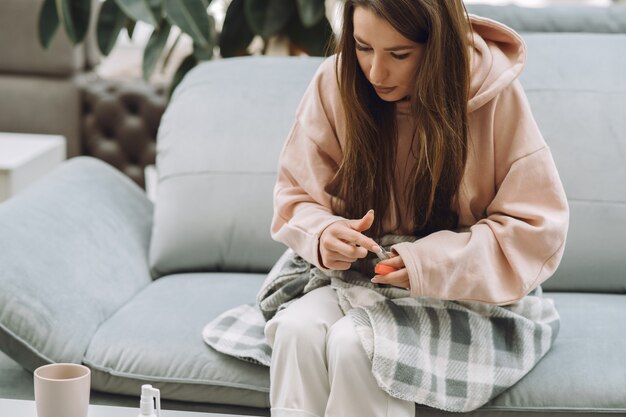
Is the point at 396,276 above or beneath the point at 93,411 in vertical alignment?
above

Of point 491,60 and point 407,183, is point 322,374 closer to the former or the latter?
point 407,183

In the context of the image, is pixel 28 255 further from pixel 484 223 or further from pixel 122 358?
pixel 484 223

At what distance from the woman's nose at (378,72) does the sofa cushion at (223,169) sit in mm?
546

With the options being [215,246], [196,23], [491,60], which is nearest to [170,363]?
[215,246]

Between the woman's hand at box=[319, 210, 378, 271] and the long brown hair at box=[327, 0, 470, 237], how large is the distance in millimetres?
124

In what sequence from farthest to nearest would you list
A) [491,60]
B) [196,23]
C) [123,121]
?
[123,121], [196,23], [491,60]

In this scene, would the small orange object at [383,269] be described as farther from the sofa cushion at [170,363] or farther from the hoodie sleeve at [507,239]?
the sofa cushion at [170,363]

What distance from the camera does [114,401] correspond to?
1531 millimetres

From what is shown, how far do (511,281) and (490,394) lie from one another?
0.59 feet

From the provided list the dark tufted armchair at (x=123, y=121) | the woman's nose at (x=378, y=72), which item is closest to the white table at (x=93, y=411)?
the woman's nose at (x=378, y=72)

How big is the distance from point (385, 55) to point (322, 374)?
490 millimetres

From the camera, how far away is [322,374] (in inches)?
53.0

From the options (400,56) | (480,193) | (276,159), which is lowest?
(276,159)

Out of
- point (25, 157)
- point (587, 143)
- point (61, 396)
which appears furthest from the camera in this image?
point (25, 157)
